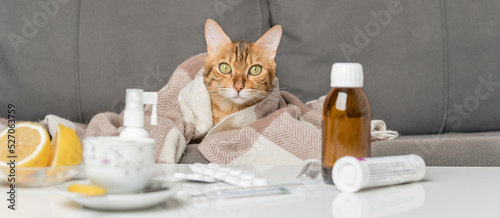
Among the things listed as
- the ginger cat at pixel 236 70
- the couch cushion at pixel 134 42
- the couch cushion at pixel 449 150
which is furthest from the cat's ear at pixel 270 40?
the couch cushion at pixel 449 150

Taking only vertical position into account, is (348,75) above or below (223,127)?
above

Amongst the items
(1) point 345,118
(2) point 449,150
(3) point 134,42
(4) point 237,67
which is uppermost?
(3) point 134,42

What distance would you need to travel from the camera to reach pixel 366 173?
2.04 feet

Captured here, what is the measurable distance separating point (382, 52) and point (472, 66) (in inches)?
13.6

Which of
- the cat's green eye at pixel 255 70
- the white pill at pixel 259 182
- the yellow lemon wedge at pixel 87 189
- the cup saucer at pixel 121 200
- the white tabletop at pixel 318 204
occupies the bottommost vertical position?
the white tabletop at pixel 318 204

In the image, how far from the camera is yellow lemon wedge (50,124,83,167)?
0.64 metres

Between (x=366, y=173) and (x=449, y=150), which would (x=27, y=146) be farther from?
(x=449, y=150)

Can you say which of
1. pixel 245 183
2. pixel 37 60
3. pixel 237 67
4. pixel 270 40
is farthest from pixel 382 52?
pixel 245 183

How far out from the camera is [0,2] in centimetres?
179

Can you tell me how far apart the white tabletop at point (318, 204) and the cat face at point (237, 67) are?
2.79 feet

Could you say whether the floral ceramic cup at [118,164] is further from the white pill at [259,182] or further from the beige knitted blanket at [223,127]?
the beige knitted blanket at [223,127]

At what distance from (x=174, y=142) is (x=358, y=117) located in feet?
2.41

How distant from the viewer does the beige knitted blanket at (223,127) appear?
130cm

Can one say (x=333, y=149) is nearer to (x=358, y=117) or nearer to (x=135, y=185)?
(x=358, y=117)
